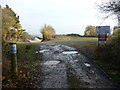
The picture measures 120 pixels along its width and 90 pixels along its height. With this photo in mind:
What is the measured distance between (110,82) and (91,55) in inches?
150

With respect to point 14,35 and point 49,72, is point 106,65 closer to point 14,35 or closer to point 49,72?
point 49,72

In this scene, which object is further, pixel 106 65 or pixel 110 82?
pixel 106 65

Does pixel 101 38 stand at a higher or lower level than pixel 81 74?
higher

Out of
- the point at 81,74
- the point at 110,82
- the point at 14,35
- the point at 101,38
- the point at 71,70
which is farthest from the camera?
the point at 14,35

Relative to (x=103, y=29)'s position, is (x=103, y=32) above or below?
below

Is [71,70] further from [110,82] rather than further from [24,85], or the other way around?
[24,85]

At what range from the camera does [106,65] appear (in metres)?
6.69

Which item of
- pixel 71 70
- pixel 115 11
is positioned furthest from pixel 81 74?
pixel 115 11

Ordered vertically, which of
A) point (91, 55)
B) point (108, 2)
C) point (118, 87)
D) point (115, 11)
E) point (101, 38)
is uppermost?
point (108, 2)

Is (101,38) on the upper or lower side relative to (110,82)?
upper

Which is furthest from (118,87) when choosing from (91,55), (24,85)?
(91,55)

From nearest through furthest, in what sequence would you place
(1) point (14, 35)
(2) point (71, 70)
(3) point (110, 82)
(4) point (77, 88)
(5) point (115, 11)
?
(4) point (77, 88) → (3) point (110, 82) → (2) point (71, 70) → (5) point (115, 11) → (1) point (14, 35)

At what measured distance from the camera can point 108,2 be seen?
8781mm

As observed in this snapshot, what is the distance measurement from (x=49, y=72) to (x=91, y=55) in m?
3.88
